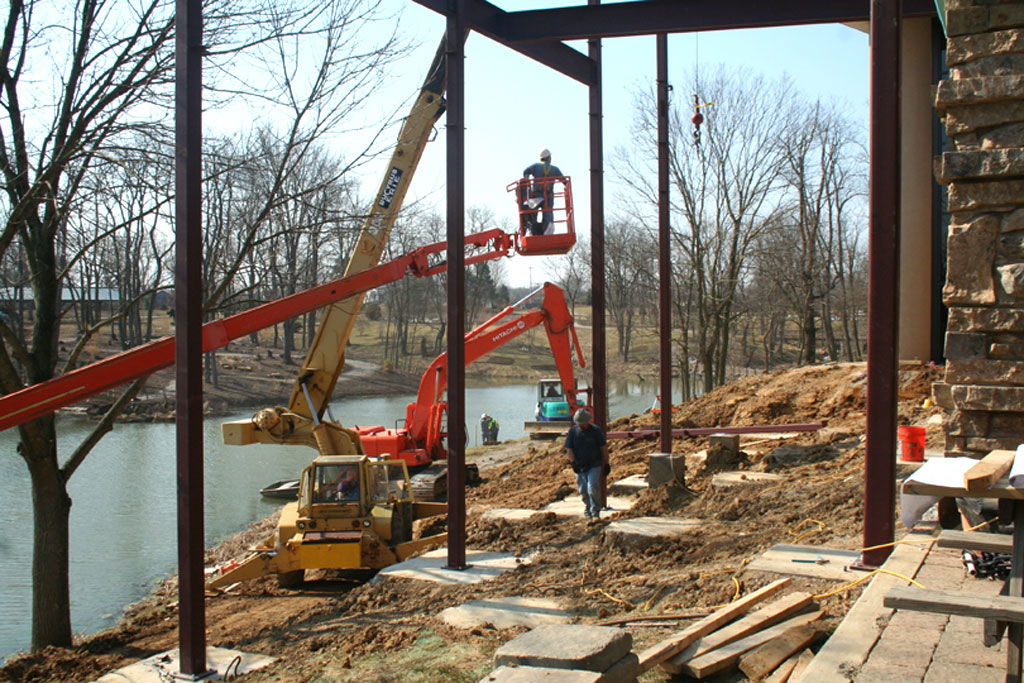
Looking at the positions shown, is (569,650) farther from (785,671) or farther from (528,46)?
(528,46)

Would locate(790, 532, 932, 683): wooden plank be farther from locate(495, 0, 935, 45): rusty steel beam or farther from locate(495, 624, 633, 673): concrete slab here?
locate(495, 0, 935, 45): rusty steel beam

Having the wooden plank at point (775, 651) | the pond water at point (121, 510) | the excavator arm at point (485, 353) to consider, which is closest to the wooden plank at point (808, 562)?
the wooden plank at point (775, 651)

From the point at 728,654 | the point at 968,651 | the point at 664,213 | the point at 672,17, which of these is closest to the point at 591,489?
the point at 664,213

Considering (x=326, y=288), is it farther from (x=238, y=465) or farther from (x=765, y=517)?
(x=238, y=465)

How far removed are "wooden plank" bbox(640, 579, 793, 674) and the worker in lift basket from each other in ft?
32.7

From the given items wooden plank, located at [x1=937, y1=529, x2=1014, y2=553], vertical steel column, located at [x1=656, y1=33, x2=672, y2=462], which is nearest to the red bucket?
vertical steel column, located at [x1=656, y1=33, x2=672, y2=462]

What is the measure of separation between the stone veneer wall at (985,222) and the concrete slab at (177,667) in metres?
5.76

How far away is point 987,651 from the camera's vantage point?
4590mm

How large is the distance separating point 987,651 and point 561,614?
13.0 feet

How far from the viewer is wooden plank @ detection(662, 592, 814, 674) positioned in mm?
5480

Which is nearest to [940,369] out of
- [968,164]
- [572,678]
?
[968,164]

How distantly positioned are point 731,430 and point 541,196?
6176 millimetres

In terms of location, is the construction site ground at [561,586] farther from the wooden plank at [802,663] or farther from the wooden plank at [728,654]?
the wooden plank at [802,663]

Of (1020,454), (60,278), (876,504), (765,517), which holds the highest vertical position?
(60,278)
